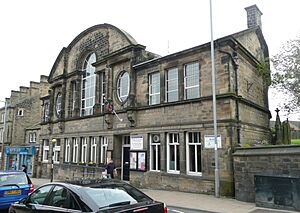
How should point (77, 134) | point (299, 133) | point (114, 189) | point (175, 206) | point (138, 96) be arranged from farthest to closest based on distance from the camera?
1. point (299, 133)
2. point (77, 134)
3. point (138, 96)
4. point (175, 206)
5. point (114, 189)

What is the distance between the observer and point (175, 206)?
10.4 metres

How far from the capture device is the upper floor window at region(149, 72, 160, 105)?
17062mm

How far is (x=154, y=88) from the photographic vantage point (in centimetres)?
1736

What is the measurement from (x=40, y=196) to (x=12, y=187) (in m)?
4.61

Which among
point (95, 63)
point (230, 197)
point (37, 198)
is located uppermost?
point (95, 63)

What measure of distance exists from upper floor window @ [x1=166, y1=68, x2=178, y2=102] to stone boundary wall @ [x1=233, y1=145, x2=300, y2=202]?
5.34m

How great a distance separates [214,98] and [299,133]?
33140mm

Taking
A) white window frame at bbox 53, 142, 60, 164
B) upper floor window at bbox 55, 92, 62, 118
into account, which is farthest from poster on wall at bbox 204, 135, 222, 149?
upper floor window at bbox 55, 92, 62, 118

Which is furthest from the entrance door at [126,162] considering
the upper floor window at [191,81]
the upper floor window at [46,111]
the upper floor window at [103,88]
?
the upper floor window at [46,111]

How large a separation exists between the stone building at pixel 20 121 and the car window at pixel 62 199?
106 feet

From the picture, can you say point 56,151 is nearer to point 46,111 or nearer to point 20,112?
point 46,111

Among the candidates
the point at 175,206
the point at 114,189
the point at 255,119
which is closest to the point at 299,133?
the point at 255,119

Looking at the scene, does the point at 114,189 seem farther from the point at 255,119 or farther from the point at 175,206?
the point at 255,119

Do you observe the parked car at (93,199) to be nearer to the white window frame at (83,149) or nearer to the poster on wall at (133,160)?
the poster on wall at (133,160)
